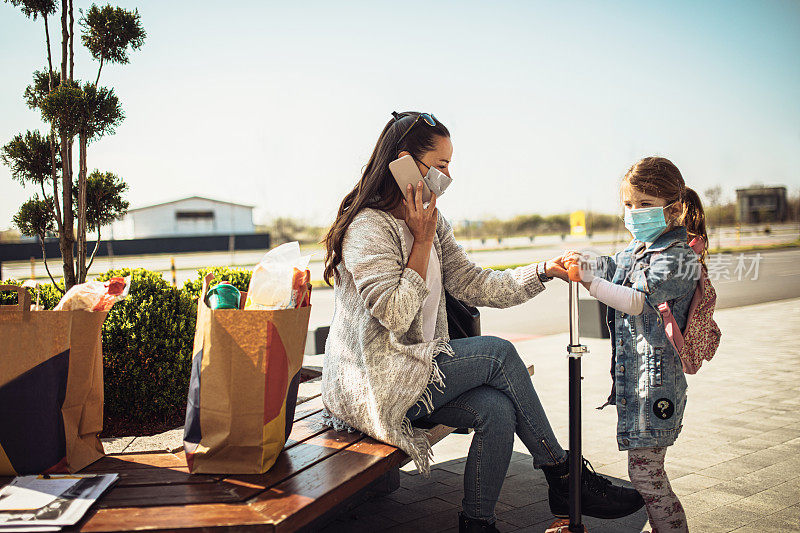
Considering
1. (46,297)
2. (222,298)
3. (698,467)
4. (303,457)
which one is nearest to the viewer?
(222,298)

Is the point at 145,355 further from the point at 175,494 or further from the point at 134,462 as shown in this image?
the point at 175,494

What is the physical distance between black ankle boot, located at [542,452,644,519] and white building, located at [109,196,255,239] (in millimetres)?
55130

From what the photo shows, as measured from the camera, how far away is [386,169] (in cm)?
259

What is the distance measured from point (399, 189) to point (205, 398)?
3.64 ft

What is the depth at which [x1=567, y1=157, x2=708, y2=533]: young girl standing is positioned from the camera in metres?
2.39

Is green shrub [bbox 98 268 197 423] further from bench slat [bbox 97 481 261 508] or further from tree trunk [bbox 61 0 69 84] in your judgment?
bench slat [bbox 97 481 261 508]

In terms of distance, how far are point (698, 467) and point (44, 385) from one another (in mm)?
3057

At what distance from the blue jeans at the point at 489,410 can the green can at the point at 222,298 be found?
2.62 ft

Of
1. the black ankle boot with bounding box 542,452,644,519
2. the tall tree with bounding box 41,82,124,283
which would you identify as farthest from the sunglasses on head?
the tall tree with bounding box 41,82,124,283

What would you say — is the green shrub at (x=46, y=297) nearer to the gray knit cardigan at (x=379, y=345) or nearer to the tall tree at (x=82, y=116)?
the tall tree at (x=82, y=116)

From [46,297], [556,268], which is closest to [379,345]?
[556,268]

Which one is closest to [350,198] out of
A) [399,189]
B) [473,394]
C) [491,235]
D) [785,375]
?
[399,189]

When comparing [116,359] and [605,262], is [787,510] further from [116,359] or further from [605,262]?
[116,359]

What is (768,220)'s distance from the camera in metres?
49.2
